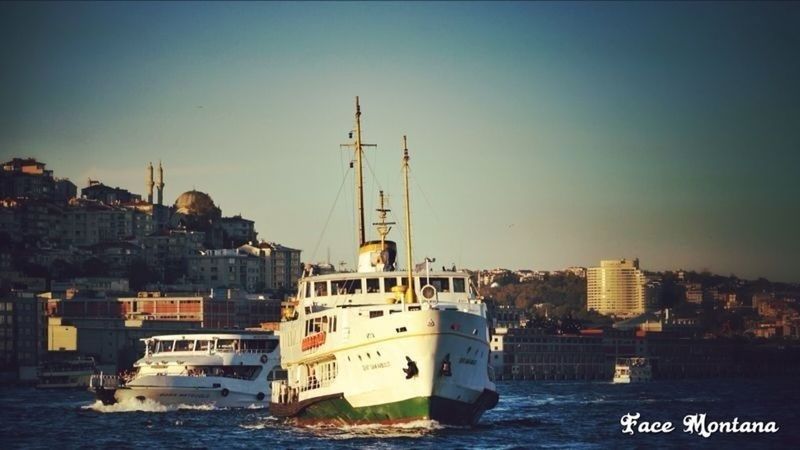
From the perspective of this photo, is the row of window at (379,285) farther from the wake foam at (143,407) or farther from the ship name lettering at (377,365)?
the wake foam at (143,407)

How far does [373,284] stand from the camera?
235 ft

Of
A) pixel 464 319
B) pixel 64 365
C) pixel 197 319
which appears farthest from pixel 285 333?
pixel 197 319

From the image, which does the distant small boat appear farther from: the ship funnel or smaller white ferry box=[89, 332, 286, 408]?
the ship funnel

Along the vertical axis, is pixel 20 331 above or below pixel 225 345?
above

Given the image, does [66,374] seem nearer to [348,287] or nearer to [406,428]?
[348,287]

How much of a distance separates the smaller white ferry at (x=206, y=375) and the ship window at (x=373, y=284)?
2628 cm

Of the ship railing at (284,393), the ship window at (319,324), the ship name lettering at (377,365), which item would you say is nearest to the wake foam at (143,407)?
the ship railing at (284,393)

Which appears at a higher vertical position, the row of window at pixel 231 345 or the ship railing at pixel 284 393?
the row of window at pixel 231 345

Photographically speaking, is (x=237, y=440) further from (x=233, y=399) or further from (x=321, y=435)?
(x=233, y=399)

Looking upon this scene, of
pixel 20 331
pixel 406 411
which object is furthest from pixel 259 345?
pixel 20 331

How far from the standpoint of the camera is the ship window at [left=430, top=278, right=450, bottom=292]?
234 feet

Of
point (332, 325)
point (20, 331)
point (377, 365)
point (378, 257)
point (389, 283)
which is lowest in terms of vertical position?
point (377, 365)

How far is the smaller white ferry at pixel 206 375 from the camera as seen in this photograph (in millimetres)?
95312

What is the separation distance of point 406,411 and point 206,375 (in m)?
34.1
